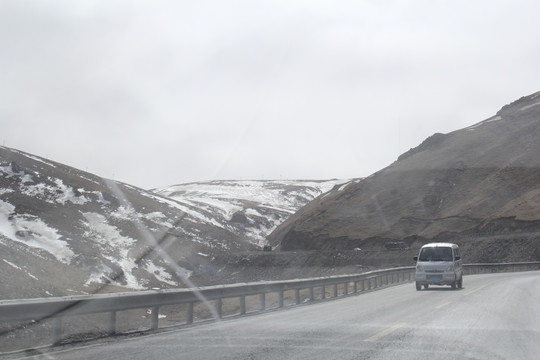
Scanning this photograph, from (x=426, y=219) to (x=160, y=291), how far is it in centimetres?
8161

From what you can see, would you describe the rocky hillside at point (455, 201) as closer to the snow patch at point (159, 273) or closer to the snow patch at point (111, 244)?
the snow patch at point (111, 244)

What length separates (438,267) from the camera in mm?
25969

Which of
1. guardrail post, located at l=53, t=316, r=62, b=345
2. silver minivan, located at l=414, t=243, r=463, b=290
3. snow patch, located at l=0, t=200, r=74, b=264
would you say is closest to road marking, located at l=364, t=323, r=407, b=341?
guardrail post, located at l=53, t=316, r=62, b=345

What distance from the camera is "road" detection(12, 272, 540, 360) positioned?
873 centimetres

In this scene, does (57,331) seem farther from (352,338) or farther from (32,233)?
(32,233)

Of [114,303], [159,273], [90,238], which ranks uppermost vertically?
[90,238]

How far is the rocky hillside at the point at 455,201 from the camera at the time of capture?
3002 inches

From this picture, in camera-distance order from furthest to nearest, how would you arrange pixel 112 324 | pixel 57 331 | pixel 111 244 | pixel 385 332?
pixel 111 244 → pixel 112 324 → pixel 385 332 → pixel 57 331

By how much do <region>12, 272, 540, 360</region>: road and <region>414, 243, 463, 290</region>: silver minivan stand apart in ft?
32.3

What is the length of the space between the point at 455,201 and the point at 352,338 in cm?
8538

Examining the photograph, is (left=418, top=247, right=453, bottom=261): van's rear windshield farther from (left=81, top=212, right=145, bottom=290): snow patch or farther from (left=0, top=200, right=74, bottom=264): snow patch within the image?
(left=0, top=200, right=74, bottom=264): snow patch

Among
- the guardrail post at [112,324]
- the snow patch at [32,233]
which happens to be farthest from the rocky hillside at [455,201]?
the guardrail post at [112,324]

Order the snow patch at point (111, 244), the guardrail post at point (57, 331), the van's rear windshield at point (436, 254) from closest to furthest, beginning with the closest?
the guardrail post at point (57, 331) → the van's rear windshield at point (436, 254) → the snow patch at point (111, 244)

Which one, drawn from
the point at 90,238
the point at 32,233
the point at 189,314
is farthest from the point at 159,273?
the point at 189,314
